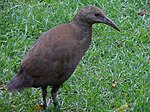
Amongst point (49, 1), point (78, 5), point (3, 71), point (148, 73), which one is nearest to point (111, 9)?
point (78, 5)

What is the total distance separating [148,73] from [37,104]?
4.68ft

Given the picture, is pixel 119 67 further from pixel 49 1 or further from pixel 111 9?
pixel 49 1

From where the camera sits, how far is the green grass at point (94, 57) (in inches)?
232

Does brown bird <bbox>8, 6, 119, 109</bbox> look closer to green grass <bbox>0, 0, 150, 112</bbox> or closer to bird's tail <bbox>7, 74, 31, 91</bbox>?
bird's tail <bbox>7, 74, 31, 91</bbox>

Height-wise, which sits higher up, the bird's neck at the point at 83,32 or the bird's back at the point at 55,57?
the bird's neck at the point at 83,32

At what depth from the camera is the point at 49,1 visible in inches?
311

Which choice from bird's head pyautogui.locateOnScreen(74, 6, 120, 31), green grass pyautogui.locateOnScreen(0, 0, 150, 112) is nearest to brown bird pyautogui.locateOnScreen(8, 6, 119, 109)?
bird's head pyautogui.locateOnScreen(74, 6, 120, 31)

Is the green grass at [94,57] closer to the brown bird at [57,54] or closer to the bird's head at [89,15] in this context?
the brown bird at [57,54]

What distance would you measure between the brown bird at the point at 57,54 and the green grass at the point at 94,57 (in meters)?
0.55

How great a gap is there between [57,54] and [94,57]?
153cm

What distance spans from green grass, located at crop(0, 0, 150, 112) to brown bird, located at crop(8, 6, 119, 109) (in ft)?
1.81

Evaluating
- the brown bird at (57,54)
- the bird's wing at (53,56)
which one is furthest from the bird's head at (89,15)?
the bird's wing at (53,56)

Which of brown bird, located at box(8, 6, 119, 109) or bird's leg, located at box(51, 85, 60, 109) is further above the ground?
brown bird, located at box(8, 6, 119, 109)

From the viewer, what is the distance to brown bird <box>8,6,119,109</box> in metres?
5.25
